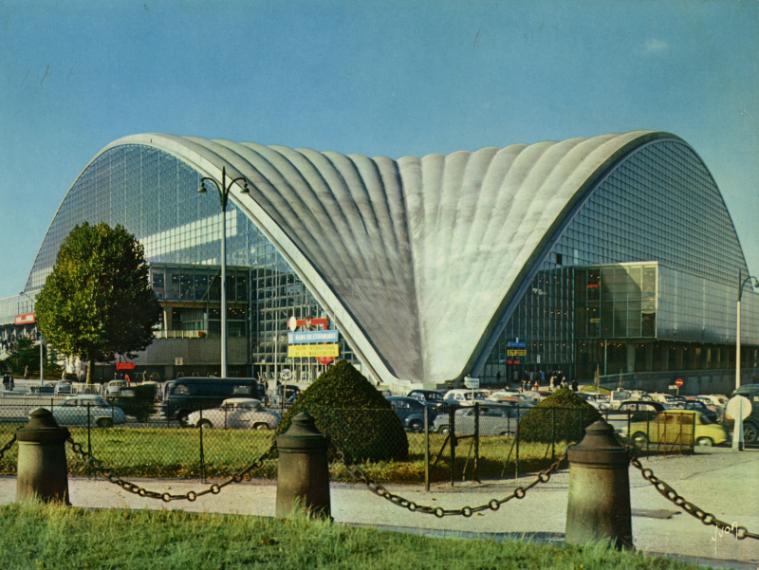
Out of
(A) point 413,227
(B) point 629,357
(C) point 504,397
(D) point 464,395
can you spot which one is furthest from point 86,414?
(B) point 629,357

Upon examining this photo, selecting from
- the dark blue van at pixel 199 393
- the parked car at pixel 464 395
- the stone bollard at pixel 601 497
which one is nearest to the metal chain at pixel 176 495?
the stone bollard at pixel 601 497

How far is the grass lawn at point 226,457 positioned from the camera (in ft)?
55.5

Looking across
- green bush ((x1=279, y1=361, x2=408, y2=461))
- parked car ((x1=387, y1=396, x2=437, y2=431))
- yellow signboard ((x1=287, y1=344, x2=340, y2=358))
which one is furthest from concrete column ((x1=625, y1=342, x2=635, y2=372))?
green bush ((x1=279, y1=361, x2=408, y2=461))

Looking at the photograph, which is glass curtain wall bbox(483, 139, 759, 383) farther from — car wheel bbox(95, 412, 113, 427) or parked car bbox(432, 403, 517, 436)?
car wheel bbox(95, 412, 113, 427)

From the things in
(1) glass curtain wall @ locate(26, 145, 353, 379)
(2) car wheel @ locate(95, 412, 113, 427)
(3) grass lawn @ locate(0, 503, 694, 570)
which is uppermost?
(1) glass curtain wall @ locate(26, 145, 353, 379)

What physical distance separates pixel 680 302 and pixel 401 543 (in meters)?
70.6

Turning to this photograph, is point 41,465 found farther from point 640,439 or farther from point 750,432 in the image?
point 750,432

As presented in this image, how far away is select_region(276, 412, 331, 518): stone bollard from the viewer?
424 inches

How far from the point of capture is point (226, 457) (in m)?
19.1

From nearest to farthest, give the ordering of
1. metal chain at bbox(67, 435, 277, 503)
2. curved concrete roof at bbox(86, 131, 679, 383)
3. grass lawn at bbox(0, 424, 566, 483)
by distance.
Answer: metal chain at bbox(67, 435, 277, 503)
grass lawn at bbox(0, 424, 566, 483)
curved concrete roof at bbox(86, 131, 679, 383)

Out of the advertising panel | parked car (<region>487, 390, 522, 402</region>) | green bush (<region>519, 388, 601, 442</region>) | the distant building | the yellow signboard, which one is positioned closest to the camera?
green bush (<region>519, 388, 601, 442</region>)

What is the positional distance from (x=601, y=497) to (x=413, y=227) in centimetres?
5884

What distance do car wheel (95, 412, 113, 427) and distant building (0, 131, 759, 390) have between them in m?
24.1

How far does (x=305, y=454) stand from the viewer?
10.8 metres
